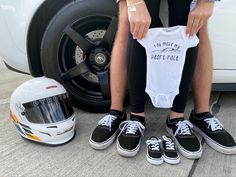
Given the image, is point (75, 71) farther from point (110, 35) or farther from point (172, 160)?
point (172, 160)

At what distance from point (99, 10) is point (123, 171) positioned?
2.98ft

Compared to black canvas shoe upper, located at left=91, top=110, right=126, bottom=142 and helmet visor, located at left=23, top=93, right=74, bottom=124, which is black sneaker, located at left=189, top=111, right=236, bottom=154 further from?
helmet visor, located at left=23, top=93, right=74, bottom=124

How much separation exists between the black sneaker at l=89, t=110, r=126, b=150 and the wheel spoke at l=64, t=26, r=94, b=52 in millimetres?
418

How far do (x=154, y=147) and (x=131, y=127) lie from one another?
165mm

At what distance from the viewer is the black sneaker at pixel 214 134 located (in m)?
1.66

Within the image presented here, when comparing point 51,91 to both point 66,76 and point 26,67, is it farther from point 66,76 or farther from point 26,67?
point 26,67

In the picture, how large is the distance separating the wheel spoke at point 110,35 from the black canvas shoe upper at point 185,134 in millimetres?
576

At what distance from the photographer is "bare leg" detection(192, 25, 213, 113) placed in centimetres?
176

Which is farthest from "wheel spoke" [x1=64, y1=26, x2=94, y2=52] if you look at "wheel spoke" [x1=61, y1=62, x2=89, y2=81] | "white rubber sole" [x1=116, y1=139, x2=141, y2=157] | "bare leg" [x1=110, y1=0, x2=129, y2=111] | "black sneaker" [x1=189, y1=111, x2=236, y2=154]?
"black sneaker" [x1=189, y1=111, x2=236, y2=154]

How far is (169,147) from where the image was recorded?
1.65m

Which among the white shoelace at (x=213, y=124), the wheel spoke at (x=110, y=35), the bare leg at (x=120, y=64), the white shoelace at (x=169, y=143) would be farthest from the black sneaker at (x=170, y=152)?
the wheel spoke at (x=110, y=35)

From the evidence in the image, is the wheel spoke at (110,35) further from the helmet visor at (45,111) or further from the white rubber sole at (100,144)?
the white rubber sole at (100,144)

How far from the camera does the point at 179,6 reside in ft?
5.24

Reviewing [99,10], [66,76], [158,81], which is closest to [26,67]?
[66,76]
